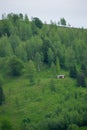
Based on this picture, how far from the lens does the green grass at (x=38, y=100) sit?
106 metres

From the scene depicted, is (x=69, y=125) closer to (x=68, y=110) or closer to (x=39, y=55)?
(x=68, y=110)

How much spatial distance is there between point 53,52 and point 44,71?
1284 cm

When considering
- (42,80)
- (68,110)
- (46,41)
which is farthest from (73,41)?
(68,110)

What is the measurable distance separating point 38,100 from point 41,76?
58.5 ft

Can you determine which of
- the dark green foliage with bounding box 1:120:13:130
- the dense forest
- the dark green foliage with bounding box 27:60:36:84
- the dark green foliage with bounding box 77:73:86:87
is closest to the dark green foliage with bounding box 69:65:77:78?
the dense forest

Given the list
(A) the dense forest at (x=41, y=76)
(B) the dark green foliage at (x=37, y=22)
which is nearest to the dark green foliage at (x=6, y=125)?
(A) the dense forest at (x=41, y=76)

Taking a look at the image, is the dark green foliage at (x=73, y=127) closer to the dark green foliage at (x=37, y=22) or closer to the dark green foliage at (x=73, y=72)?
the dark green foliage at (x=73, y=72)

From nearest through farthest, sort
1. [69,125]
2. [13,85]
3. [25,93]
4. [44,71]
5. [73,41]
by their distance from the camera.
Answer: [69,125] < [25,93] < [13,85] < [44,71] < [73,41]

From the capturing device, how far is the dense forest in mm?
103500

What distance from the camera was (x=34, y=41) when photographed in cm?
15350

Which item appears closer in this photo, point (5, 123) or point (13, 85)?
point (5, 123)

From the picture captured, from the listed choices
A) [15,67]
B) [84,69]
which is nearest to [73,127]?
[84,69]

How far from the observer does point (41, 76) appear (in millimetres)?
131000

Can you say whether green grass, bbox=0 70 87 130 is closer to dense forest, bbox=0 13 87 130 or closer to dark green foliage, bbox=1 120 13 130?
dense forest, bbox=0 13 87 130
